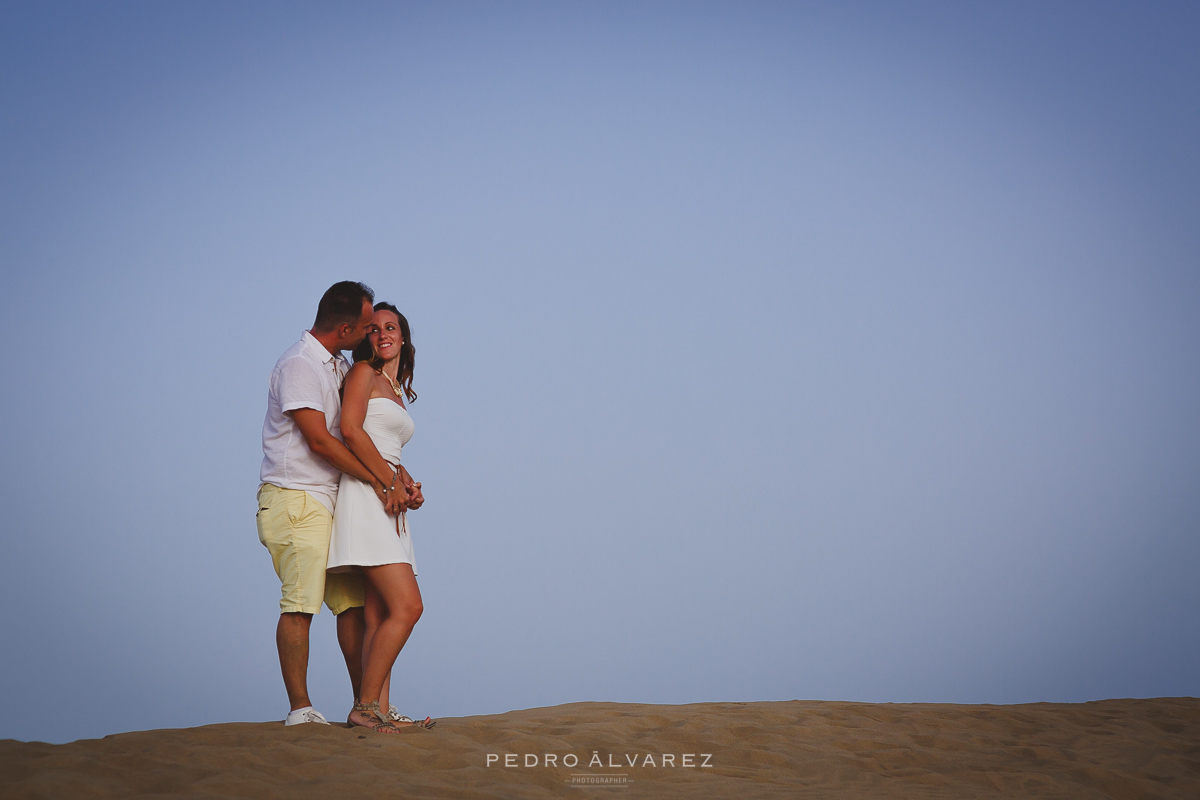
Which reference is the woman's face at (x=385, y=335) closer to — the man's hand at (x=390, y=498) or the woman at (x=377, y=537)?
the woman at (x=377, y=537)

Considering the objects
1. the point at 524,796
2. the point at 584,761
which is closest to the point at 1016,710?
the point at 584,761

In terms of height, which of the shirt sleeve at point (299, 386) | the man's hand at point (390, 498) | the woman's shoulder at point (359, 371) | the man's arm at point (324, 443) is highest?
the woman's shoulder at point (359, 371)

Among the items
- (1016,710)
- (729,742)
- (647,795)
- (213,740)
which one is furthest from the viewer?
(1016,710)

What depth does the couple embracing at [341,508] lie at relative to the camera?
3.01 meters

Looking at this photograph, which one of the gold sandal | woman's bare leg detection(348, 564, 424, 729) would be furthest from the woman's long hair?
the gold sandal

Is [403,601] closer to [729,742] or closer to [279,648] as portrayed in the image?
[279,648]

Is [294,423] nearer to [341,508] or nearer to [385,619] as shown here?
[341,508]

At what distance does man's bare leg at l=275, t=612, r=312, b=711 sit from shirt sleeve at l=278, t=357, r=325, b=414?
30.2 inches

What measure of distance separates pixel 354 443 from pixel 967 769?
2.71 m

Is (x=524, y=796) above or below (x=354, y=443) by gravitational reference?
below

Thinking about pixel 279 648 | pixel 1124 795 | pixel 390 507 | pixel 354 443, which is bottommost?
pixel 1124 795

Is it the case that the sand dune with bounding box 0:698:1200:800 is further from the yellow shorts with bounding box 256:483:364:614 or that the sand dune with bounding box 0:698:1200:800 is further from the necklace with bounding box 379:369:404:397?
the necklace with bounding box 379:369:404:397

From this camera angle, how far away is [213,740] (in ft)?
9.42

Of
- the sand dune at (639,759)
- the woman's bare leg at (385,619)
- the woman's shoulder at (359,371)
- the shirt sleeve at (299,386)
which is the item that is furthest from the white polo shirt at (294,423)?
the sand dune at (639,759)
